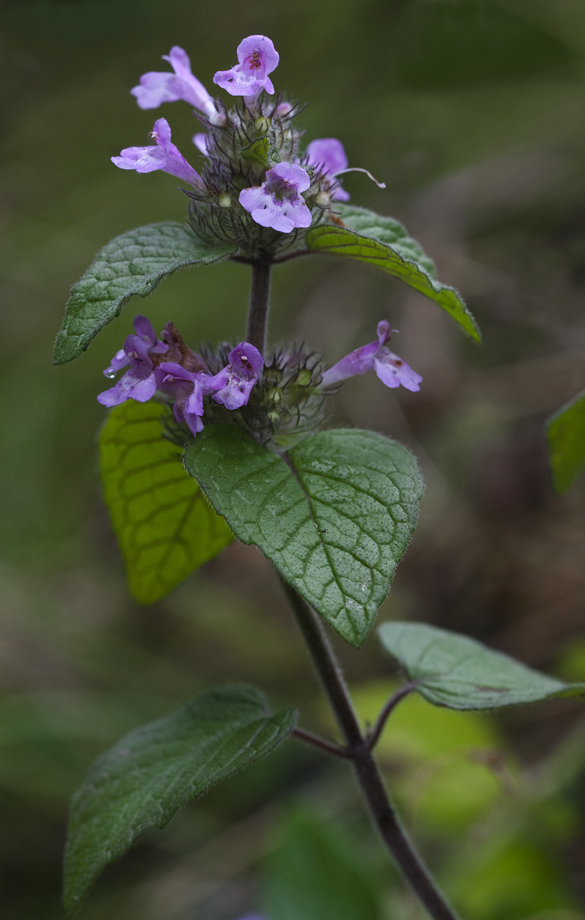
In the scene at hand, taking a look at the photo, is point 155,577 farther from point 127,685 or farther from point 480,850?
point 127,685

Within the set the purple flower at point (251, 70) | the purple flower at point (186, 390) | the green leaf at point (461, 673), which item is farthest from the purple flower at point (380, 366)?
the green leaf at point (461, 673)

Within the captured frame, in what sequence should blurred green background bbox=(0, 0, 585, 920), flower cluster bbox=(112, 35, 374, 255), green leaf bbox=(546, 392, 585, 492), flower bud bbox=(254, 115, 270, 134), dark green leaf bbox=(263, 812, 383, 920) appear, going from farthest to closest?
1. blurred green background bbox=(0, 0, 585, 920)
2. dark green leaf bbox=(263, 812, 383, 920)
3. green leaf bbox=(546, 392, 585, 492)
4. flower bud bbox=(254, 115, 270, 134)
5. flower cluster bbox=(112, 35, 374, 255)

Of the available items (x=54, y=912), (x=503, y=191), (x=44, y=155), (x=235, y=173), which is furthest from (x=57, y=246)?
(x=235, y=173)

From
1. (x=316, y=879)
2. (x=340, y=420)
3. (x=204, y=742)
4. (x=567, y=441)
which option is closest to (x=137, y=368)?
(x=204, y=742)

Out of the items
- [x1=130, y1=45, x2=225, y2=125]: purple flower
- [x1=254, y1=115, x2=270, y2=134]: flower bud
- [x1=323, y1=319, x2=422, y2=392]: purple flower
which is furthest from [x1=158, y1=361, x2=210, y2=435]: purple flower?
[x1=130, y1=45, x2=225, y2=125]: purple flower

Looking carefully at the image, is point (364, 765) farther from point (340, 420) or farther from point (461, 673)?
point (340, 420)

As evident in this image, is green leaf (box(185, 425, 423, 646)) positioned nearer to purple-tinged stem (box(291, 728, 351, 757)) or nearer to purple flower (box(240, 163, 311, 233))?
purple flower (box(240, 163, 311, 233))
